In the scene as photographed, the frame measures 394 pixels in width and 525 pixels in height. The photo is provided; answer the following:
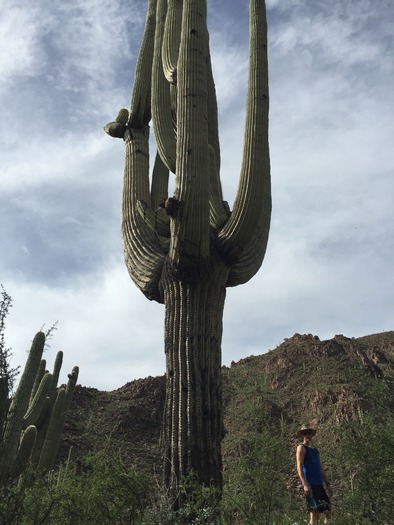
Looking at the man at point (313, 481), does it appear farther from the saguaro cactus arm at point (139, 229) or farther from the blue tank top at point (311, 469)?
the saguaro cactus arm at point (139, 229)

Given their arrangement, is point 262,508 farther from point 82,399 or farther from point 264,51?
point 82,399

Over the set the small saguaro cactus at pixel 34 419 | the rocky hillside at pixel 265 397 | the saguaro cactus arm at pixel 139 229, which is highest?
the rocky hillside at pixel 265 397

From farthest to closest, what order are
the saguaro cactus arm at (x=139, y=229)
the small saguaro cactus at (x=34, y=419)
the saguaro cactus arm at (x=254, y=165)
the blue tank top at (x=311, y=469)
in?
the small saguaro cactus at (x=34, y=419) < the saguaro cactus arm at (x=139, y=229) < the saguaro cactus arm at (x=254, y=165) < the blue tank top at (x=311, y=469)

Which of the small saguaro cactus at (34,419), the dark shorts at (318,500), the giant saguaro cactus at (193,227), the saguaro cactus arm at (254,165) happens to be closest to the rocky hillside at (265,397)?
the small saguaro cactus at (34,419)

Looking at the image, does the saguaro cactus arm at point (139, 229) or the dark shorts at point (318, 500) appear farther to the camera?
the saguaro cactus arm at point (139, 229)

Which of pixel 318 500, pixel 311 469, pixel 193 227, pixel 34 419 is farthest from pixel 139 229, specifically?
pixel 34 419

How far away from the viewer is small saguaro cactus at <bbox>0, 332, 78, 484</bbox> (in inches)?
334

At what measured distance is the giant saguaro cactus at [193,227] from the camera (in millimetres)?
6609

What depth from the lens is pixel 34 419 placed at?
1130 centimetres

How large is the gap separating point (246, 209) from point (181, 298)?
1.34 meters

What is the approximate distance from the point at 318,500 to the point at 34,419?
7.03 meters

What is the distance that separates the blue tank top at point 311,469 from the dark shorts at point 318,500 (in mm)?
55

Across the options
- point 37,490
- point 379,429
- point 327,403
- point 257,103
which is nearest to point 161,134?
point 257,103

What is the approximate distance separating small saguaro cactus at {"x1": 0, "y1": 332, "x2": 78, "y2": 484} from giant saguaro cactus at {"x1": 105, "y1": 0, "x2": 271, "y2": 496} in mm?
2174
